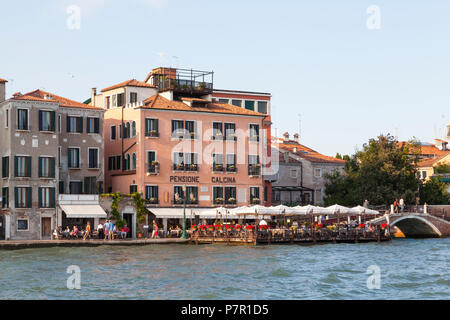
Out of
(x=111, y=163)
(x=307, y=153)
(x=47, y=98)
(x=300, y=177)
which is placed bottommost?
(x=300, y=177)

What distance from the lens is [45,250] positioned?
47.2m

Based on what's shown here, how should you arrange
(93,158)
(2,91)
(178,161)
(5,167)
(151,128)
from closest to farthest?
(5,167) → (2,91) → (93,158) → (151,128) → (178,161)

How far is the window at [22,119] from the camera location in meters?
53.9

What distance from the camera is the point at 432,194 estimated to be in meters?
75.4

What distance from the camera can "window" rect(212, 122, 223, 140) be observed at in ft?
201

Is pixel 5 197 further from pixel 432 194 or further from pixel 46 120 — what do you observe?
pixel 432 194

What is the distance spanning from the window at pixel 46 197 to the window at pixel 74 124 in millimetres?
5171

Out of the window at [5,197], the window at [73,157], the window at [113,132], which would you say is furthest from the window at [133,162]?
the window at [5,197]

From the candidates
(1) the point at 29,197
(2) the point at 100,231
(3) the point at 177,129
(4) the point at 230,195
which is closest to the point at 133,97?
(3) the point at 177,129

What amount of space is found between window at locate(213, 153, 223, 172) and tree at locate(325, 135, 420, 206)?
13.7 m

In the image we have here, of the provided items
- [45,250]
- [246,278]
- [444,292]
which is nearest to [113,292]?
[246,278]

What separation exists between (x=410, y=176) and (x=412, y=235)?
485 cm

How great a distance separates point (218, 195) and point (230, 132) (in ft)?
14.9

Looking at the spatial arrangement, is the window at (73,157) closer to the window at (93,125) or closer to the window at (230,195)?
the window at (93,125)
